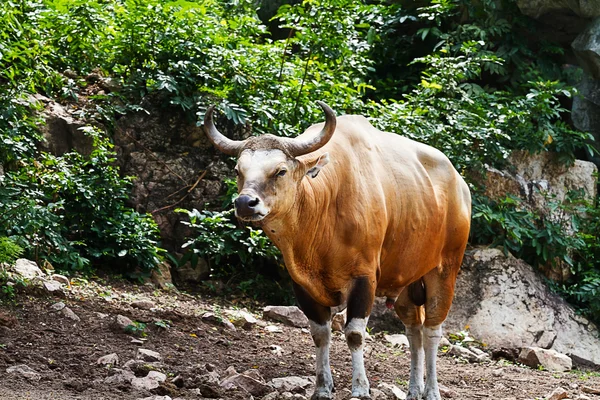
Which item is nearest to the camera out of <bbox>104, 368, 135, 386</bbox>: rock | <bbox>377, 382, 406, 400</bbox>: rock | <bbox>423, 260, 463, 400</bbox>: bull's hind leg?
<bbox>104, 368, 135, 386</bbox>: rock

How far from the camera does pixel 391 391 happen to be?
682 cm

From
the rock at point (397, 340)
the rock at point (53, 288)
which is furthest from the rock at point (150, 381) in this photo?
the rock at point (397, 340)

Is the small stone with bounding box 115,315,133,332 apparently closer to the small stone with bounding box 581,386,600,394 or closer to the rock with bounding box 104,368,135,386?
the rock with bounding box 104,368,135,386

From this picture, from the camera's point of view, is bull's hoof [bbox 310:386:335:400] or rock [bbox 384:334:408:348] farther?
rock [bbox 384:334:408:348]

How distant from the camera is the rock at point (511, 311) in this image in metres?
10.5

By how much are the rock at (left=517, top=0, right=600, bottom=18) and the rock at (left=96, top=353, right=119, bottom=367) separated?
905 cm

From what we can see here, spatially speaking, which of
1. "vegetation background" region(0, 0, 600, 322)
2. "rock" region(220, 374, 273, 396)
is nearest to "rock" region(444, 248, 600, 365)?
"vegetation background" region(0, 0, 600, 322)

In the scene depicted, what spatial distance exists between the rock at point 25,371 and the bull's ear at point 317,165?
239 centimetres

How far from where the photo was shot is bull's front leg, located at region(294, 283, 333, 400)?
623cm

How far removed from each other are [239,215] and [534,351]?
220 inches

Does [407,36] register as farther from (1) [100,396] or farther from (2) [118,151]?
(1) [100,396]

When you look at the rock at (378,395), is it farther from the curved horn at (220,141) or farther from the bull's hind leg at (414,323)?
the curved horn at (220,141)

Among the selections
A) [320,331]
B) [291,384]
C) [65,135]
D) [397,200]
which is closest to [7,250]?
[291,384]

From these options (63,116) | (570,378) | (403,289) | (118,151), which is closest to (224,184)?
(118,151)
